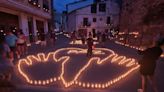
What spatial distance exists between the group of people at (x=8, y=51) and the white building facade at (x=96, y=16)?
172 feet

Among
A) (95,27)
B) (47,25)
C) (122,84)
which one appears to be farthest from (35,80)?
(95,27)

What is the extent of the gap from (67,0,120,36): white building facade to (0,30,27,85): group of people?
5239cm

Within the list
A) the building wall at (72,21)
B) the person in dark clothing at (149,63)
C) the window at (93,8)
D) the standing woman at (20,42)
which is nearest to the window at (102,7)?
the window at (93,8)

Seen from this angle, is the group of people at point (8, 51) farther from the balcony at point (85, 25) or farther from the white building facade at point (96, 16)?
the white building facade at point (96, 16)

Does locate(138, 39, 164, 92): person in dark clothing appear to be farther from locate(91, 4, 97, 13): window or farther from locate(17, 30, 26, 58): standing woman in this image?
locate(91, 4, 97, 13): window

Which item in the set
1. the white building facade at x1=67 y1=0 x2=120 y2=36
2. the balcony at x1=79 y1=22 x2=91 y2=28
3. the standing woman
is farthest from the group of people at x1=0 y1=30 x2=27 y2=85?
the white building facade at x1=67 y1=0 x2=120 y2=36

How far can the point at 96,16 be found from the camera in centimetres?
7444

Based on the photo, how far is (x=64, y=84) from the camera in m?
11.6

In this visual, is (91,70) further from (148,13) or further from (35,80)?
(148,13)

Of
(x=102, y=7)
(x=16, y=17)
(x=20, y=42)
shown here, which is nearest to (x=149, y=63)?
(x=20, y=42)

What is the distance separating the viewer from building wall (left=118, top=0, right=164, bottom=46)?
3241 centimetres

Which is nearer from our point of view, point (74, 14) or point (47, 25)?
point (47, 25)

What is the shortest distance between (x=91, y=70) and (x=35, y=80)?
3.76m

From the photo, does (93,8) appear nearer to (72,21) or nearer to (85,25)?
(85,25)
